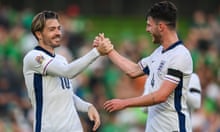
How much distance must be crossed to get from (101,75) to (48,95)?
8.02 m

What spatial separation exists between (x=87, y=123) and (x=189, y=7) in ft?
34.6

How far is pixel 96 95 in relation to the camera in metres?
17.2

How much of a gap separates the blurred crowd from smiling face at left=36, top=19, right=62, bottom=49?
3735 mm

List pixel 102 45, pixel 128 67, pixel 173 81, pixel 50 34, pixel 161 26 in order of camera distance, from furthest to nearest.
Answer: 1. pixel 128 67
2. pixel 102 45
3. pixel 50 34
4. pixel 161 26
5. pixel 173 81

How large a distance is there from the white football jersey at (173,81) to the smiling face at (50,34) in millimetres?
1044

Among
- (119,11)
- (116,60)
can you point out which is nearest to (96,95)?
(116,60)

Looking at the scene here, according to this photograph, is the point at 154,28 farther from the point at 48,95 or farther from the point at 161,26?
the point at 48,95

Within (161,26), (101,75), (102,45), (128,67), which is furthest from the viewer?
(101,75)

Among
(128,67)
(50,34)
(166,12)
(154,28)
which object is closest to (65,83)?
(50,34)

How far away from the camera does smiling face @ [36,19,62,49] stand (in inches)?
409

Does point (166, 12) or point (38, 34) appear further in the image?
point (38, 34)

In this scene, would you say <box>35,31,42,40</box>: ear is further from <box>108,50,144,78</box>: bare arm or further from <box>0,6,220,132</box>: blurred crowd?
<box>0,6,220,132</box>: blurred crowd

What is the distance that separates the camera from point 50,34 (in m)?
10.4

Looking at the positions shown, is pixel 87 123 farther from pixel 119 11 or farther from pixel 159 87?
pixel 119 11
